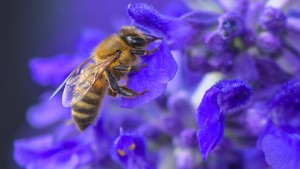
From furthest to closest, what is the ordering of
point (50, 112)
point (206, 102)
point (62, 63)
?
point (50, 112), point (62, 63), point (206, 102)

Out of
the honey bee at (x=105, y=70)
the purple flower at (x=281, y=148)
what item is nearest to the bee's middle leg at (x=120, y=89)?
the honey bee at (x=105, y=70)

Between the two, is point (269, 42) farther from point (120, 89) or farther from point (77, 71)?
point (77, 71)

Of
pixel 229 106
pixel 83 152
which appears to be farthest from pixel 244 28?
pixel 83 152

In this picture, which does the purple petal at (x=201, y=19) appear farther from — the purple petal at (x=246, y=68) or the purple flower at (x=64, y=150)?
the purple flower at (x=64, y=150)

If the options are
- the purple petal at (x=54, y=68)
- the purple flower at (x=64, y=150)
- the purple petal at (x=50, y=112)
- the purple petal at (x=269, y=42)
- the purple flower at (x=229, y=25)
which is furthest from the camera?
the purple petal at (x=50, y=112)

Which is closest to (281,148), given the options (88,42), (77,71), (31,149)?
(77,71)

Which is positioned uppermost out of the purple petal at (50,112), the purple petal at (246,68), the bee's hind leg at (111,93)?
the bee's hind leg at (111,93)
